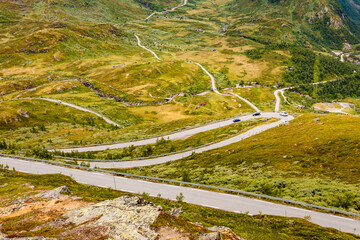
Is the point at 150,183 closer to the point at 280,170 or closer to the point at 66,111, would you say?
the point at 280,170

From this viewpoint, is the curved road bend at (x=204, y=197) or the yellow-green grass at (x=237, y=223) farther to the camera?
the curved road bend at (x=204, y=197)

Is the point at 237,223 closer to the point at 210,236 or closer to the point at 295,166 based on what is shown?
the point at 210,236

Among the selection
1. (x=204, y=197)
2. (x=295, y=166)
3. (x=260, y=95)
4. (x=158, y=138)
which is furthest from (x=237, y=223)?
(x=260, y=95)

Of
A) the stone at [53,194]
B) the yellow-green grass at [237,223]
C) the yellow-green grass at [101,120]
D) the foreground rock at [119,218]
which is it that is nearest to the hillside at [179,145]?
the yellow-green grass at [237,223]

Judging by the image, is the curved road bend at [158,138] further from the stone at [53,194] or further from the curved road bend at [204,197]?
the stone at [53,194]

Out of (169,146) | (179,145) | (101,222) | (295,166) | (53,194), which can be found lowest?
(169,146)

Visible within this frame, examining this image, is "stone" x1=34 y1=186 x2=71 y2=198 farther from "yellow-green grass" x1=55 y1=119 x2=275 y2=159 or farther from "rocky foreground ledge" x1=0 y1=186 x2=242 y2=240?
"yellow-green grass" x1=55 y1=119 x2=275 y2=159

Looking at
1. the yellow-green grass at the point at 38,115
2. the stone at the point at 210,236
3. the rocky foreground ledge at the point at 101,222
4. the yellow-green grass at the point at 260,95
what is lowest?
the yellow-green grass at the point at 38,115

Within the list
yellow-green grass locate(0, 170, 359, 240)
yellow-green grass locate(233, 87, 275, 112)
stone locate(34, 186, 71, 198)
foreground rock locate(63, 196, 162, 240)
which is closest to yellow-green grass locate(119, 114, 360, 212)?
yellow-green grass locate(0, 170, 359, 240)
